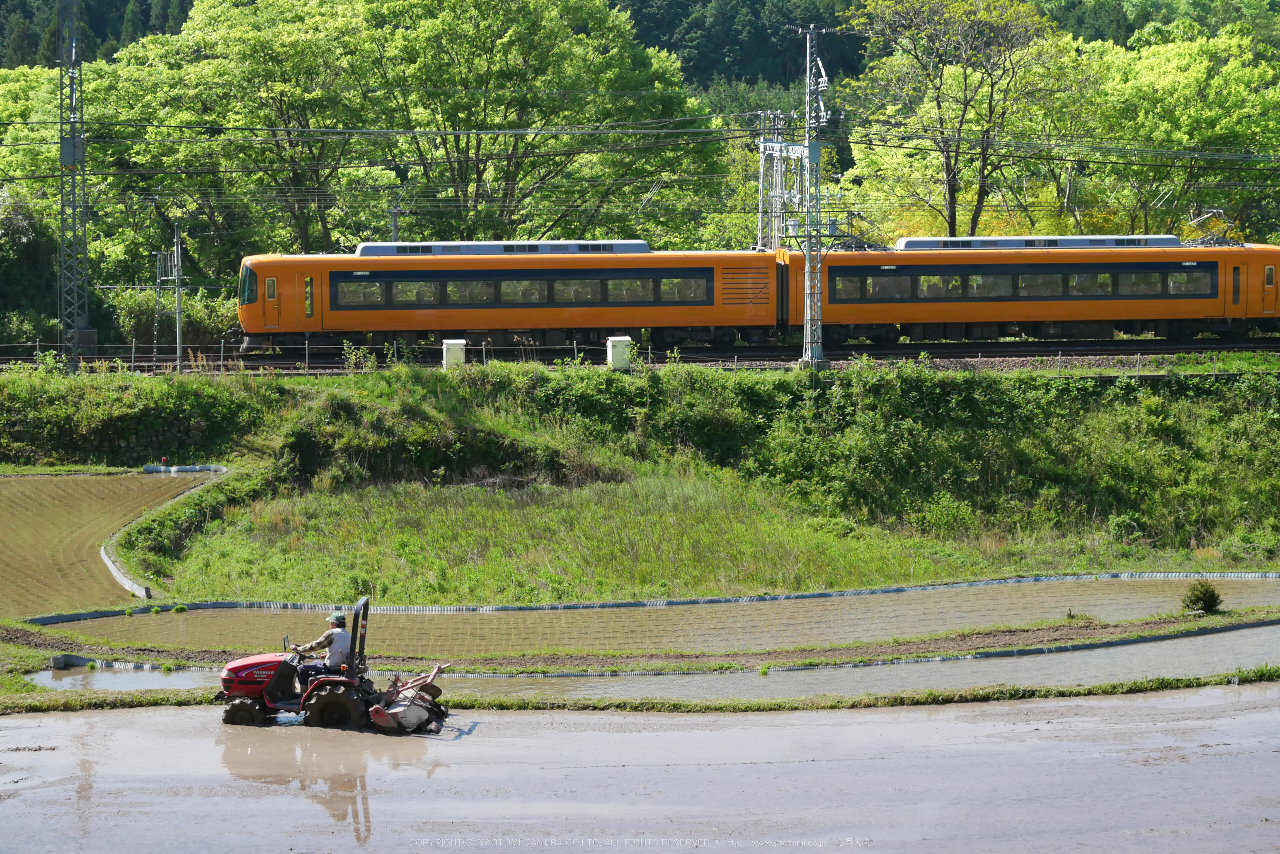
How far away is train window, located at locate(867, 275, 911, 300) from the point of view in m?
33.8

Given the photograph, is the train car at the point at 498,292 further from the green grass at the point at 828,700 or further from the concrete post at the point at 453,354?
the green grass at the point at 828,700

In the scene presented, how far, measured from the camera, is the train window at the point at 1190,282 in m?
34.3

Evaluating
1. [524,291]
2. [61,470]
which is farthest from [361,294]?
[61,470]

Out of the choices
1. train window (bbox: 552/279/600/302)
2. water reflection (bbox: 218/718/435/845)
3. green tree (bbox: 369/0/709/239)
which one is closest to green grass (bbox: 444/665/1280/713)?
water reflection (bbox: 218/718/435/845)

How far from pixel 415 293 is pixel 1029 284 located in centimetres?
1696

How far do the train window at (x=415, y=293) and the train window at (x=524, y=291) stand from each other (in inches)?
70.7

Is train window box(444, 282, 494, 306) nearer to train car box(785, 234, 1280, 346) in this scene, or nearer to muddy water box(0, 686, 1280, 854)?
train car box(785, 234, 1280, 346)

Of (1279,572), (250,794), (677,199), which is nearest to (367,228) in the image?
(677,199)

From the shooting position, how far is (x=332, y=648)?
12.9 metres

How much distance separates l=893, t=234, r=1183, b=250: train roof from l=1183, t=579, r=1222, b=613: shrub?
1717 cm

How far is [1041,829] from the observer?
9.90 meters

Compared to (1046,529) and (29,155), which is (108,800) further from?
(29,155)

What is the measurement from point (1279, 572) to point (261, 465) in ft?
67.6

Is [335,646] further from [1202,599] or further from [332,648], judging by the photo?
[1202,599]
